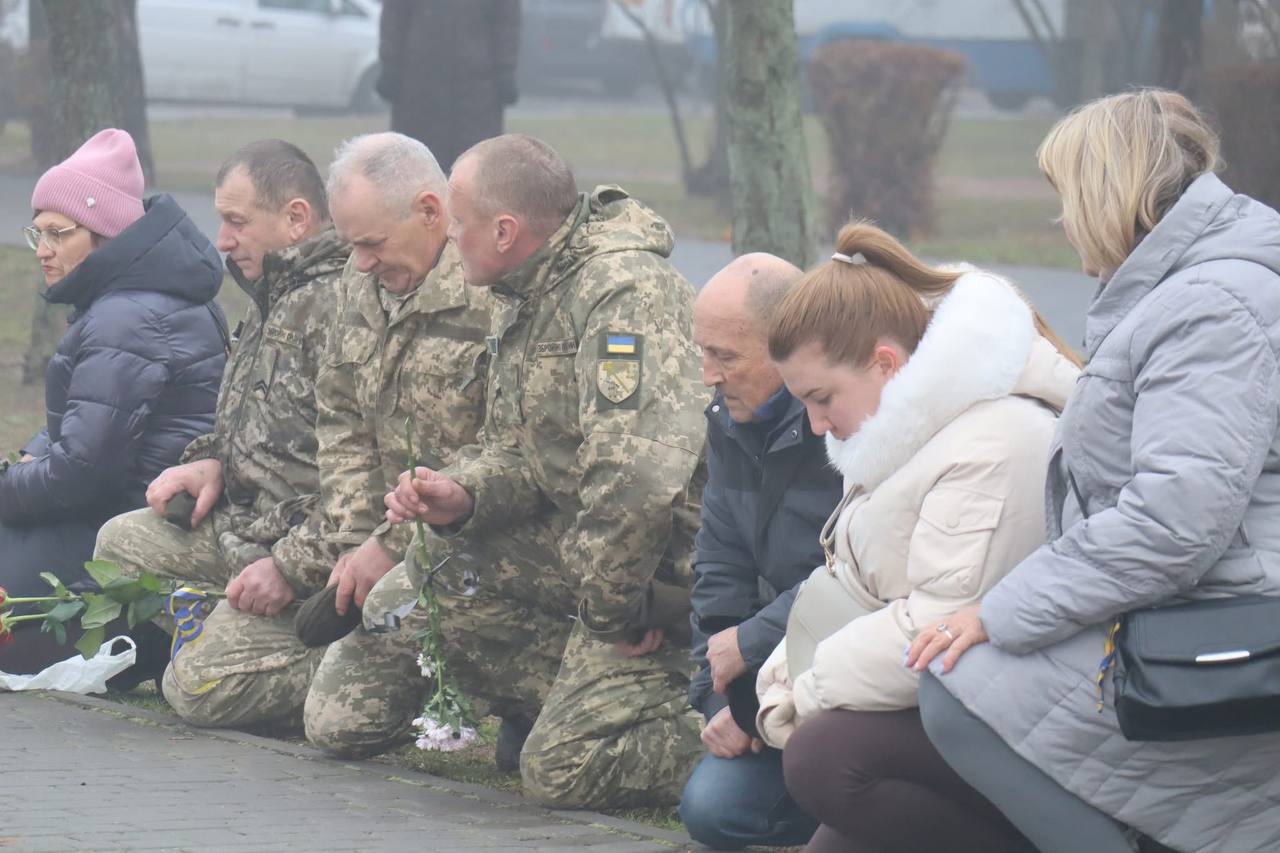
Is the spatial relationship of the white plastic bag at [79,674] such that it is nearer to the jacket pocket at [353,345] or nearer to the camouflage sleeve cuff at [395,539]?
the camouflage sleeve cuff at [395,539]

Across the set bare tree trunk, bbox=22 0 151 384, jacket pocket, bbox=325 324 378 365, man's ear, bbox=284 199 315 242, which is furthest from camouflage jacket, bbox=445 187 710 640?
bare tree trunk, bbox=22 0 151 384

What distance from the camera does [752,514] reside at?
4.51 metres

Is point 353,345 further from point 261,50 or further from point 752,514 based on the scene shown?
point 261,50

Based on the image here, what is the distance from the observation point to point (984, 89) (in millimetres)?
27609

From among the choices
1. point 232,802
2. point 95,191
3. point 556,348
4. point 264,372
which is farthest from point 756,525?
point 95,191

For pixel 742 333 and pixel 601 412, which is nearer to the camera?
pixel 742 333

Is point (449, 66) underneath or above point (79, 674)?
above

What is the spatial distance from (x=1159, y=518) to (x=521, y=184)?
2163 millimetres

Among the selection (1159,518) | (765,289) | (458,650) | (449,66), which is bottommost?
(458,650)

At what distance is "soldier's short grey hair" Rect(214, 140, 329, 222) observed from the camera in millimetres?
6043

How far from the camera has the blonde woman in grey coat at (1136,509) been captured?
342 cm

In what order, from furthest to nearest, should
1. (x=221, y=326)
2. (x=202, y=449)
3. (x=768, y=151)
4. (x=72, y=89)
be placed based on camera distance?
(x=72, y=89), (x=768, y=151), (x=221, y=326), (x=202, y=449)

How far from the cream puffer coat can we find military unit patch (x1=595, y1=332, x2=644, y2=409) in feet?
3.03

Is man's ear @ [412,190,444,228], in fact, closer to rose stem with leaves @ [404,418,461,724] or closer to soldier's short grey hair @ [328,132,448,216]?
soldier's short grey hair @ [328,132,448,216]
